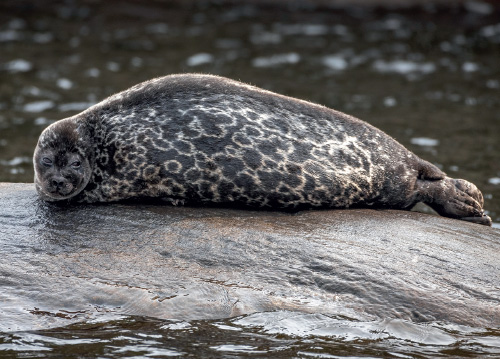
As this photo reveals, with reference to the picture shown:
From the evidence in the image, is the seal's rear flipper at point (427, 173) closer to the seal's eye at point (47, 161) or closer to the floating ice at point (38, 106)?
the seal's eye at point (47, 161)

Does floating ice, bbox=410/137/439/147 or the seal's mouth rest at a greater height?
floating ice, bbox=410/137/439/147

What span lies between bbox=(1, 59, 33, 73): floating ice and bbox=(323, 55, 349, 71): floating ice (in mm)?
6398

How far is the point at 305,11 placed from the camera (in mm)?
21234

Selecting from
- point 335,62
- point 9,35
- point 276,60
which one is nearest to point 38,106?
point 9,35

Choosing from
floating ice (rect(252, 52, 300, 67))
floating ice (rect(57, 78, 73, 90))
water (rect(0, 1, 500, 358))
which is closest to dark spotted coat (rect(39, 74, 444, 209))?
water (rect(0, 1, 500, 358))

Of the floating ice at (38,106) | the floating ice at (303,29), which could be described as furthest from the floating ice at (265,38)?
the floating ice at (38,106)

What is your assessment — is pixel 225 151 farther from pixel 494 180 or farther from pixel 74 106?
pixel 74 106

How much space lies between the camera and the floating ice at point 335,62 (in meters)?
17.5

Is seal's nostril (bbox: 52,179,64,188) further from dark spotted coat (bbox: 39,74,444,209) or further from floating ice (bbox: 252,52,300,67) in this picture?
floating ice (bbox: 252,52,300,67)

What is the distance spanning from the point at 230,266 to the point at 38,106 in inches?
353

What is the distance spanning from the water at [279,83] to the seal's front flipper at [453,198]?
124cm

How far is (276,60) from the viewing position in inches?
704

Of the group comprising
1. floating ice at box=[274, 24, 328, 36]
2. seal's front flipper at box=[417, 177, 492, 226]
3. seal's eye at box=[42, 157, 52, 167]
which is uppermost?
floating ice at box=[274, 24, 328, 36]

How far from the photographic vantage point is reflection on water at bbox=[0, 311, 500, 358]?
5.71m
